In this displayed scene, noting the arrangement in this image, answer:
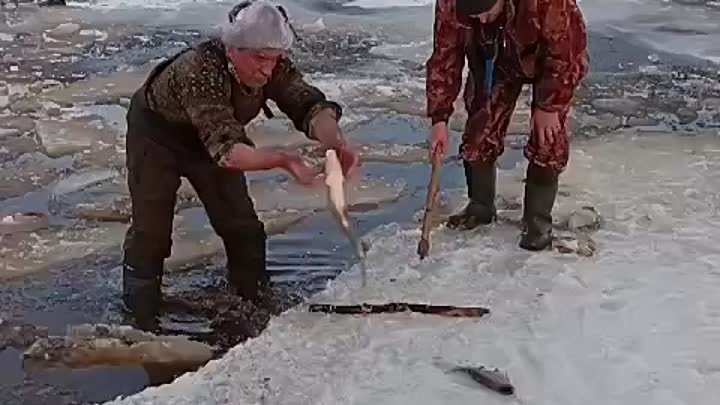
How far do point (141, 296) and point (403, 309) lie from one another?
1215 millimetres

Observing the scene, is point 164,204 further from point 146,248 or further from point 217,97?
point 217,97

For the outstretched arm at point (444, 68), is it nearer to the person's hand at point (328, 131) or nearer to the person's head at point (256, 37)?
the person's hand at point (328, 131)

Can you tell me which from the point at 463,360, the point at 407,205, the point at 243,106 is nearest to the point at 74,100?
the point at 407,205

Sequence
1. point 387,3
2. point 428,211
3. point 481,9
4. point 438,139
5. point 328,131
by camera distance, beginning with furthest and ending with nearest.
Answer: point 387,3 → point 428,211 → point 438,139 → point 481,9 → point 328,131

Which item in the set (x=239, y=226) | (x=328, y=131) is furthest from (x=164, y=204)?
(x=328, y=131)

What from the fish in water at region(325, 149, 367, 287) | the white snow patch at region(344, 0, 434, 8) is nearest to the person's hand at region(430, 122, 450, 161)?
the fish in water at region(325, 149, 367, 287)

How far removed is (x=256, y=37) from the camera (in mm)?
3814

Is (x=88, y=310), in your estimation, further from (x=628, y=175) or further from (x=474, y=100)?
(x=628, y=175)

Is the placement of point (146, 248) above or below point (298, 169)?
below

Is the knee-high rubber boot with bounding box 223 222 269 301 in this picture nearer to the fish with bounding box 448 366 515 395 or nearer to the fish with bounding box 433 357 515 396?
the fish with bounding box 433 357 515 396

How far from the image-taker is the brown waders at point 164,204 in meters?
4.39

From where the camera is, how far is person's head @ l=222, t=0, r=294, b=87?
380 centimetres

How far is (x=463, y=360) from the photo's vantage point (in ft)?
12.7

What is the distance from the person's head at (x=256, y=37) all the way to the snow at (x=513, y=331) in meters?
1.07
